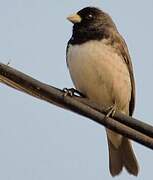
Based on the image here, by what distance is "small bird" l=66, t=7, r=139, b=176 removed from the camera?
536cm

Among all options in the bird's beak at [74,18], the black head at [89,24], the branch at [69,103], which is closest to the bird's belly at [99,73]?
the black head at [89,24]

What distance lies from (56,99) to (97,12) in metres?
3.19

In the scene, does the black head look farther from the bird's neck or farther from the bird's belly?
the bird's belly

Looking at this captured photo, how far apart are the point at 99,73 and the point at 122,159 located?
2.84 feet

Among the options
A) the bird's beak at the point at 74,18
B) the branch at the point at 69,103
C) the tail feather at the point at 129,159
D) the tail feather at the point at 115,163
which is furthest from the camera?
the bird's beak at the point at 74,18

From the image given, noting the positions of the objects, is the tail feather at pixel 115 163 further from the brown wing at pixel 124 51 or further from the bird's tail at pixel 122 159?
the brown wing at pixel 124 51

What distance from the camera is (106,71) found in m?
5.38

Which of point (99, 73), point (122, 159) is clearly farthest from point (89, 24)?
point (122, 159)

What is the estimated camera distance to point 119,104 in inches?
222

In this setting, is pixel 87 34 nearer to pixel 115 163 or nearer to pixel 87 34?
pixel 87 34

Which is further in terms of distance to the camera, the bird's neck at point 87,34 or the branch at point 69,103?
the bird's neck at point 87,34

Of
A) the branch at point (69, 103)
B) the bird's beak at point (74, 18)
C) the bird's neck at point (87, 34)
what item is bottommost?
the branch at point (69, 103)

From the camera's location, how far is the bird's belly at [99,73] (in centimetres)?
535

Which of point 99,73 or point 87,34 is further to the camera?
point 87,34
